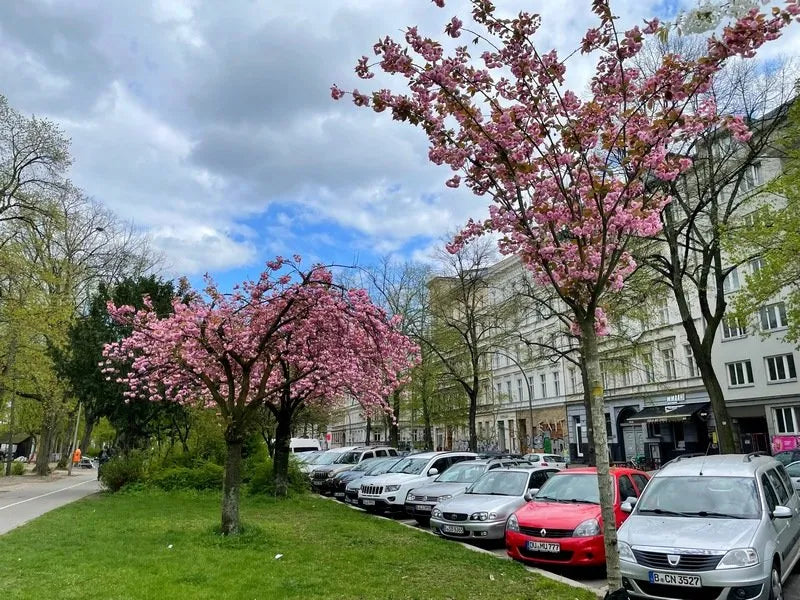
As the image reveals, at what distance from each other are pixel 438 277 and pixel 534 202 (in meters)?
30.9

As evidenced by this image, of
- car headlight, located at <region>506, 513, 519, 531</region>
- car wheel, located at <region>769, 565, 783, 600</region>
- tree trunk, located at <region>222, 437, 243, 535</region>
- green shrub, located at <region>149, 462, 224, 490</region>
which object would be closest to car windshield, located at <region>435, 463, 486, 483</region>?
car headlight, located at <region>506, 513, 519, 531</region>

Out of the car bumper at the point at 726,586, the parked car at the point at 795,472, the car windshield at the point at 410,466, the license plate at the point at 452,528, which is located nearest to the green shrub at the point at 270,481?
the car windshield at the point at 410,466

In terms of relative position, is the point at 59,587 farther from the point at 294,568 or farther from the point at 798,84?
the point at 798,84

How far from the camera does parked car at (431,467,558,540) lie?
11.5 m

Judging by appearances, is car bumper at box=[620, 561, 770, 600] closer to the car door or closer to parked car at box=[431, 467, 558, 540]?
the car door

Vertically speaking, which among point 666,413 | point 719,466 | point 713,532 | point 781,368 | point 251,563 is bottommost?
point 251,563

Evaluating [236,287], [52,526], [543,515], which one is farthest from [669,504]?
[52,526]

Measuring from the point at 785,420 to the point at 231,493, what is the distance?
1358 inches

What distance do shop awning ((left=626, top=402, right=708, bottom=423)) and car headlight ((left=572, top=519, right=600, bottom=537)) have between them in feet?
107

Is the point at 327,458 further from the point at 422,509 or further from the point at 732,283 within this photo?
the point at 732,283

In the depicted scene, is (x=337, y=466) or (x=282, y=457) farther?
(x=337, y=466)

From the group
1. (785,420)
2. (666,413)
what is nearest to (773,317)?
(785,420)

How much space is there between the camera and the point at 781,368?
36250 mm

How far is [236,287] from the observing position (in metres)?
14.9
